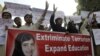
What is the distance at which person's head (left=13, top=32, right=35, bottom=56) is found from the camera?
8.15 m

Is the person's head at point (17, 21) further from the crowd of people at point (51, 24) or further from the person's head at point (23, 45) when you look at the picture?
the person's head at point (23, 45)

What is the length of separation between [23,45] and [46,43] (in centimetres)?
83

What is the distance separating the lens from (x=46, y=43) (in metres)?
8.86

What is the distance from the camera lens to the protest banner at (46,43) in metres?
8.18

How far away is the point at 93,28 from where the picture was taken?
35.8 ft

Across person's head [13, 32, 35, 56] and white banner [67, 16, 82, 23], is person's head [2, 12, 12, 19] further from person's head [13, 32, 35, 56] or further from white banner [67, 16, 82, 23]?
white banner [67, 16, 82, 23]

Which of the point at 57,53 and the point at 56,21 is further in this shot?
the point at 56,21

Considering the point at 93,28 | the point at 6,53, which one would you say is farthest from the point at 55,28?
the point at 6,53

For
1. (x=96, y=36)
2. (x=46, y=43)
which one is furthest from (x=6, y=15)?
(x=96, y=36)

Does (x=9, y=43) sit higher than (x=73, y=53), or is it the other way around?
(x=9, y=43)

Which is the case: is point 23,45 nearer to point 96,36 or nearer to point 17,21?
point 17,21

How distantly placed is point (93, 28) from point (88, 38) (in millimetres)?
698

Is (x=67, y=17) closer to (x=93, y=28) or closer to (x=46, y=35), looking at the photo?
(x=93, y=28)

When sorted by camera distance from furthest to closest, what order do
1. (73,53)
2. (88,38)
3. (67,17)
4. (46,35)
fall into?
(67,17) → (88,38) → (73,53) → (46,35)
